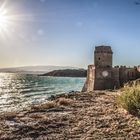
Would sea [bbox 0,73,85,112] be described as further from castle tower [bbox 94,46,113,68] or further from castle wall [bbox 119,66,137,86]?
castle wall [bbox 119,66,137,86]

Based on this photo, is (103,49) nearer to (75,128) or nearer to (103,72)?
(103,72)

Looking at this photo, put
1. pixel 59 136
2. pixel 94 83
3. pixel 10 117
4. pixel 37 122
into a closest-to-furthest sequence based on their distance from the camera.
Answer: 1. pixel 59 136
2. pixel 37 122
3. pixel 10 117
4. pixel 94 83

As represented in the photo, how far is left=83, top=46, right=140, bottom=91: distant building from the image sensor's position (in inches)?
1692

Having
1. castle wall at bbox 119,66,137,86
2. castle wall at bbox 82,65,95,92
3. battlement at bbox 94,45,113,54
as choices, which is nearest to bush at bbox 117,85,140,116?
castle wall at bbox 82,65,95,92

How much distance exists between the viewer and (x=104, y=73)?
142 ft

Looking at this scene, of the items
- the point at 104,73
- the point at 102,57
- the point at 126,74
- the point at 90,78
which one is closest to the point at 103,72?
the point at 104,73

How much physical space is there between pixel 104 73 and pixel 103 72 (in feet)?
0.79

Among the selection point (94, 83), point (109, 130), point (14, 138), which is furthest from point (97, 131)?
point (94, 83)

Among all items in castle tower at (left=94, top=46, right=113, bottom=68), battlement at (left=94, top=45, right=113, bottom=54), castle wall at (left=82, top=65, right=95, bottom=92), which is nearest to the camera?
castle wall at (left=82, top=65, right=95, bottom=92)

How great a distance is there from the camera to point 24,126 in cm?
977

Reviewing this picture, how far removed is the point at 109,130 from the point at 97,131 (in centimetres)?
38

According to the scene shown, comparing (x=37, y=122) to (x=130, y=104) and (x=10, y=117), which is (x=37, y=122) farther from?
(x=130, y=104)

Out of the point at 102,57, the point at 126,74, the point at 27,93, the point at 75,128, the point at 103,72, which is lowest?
the point at 27,93

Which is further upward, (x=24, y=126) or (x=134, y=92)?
(x=134, y=92)
